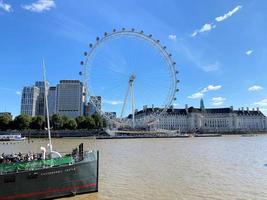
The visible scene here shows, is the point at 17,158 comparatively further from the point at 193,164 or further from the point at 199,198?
the point at 193,164

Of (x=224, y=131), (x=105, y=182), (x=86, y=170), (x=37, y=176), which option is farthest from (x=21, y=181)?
(x=224, y=131)

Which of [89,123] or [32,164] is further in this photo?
[89,123]

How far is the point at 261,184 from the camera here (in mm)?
22234

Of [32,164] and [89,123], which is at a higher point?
[89,123]

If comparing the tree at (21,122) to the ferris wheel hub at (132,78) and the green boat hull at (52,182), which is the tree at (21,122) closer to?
the ferris wheel hub at (132,78)

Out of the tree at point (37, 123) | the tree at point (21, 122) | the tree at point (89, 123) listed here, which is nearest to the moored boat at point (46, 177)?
the tree at point (21, 122)

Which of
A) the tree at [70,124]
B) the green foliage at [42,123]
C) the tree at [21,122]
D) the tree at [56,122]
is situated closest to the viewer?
the tree at [21,122]

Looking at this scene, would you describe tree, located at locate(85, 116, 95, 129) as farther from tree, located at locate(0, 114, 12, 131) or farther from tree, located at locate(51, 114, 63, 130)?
tree, located at locate(0, 114, 12, 131)

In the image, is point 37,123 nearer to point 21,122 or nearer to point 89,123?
point 21,122

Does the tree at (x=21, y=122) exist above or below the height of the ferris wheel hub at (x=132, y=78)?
below

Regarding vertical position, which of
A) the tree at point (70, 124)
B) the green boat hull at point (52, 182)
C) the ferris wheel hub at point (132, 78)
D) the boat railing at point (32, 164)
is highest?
the ferris wheel hub at point (132, 78)

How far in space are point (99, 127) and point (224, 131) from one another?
3055 inches

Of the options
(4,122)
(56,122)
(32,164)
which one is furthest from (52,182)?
(4,122)

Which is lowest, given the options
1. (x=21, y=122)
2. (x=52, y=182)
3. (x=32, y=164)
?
(x=52, y=182)
